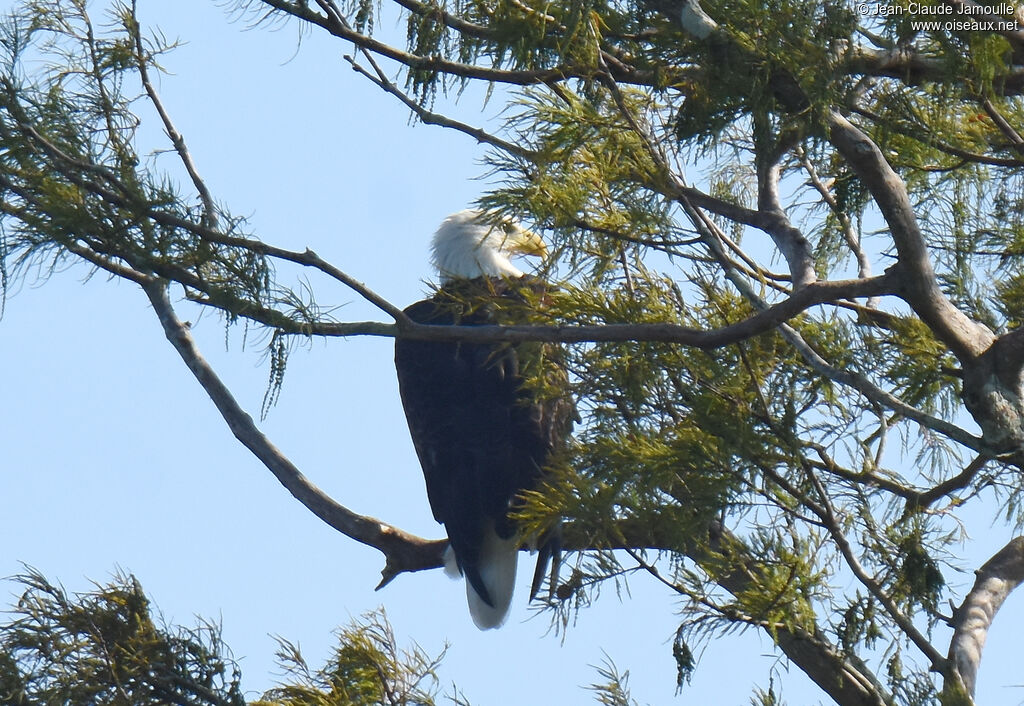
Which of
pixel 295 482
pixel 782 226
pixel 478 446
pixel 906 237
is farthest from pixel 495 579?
pixel 906 237

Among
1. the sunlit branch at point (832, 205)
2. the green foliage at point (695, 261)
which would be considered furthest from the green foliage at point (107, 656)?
the sunlit branch at point (832, 205)

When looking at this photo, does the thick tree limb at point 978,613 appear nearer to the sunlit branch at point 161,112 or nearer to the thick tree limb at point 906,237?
the thick tree limb at point 906,237

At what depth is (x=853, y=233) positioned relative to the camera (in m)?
3.13

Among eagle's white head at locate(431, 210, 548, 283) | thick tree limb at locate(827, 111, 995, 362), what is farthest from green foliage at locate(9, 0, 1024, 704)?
eagle's white head at locate(431, 210, 548, 283)

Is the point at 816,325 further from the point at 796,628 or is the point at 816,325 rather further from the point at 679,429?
the point at 796,628

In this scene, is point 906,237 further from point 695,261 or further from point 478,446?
point 478,446

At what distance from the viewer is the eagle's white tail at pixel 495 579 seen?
367 cm

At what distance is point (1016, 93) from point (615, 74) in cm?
79

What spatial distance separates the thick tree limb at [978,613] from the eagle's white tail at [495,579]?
1350mm

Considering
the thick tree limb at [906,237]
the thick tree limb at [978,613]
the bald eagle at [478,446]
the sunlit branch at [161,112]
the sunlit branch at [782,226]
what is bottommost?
the thick tree limb at [978,613]

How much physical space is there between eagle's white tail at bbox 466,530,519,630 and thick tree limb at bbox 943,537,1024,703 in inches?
53.2

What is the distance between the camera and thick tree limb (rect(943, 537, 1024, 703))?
2.37 metres

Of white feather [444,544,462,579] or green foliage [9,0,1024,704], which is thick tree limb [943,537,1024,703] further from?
white feather [444,544,462,579]

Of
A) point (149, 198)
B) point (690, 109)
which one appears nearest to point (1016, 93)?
point (690, 109)
